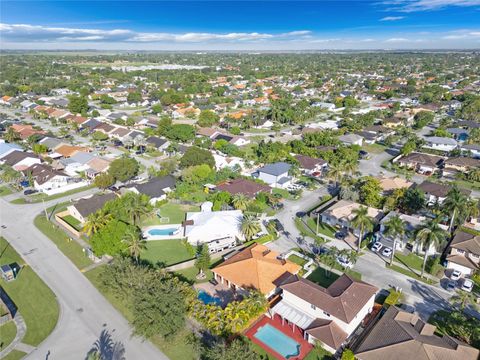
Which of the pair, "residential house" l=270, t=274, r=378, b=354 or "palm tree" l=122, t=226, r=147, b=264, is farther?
"palm tree" l=122, t=226, r=147, b=264

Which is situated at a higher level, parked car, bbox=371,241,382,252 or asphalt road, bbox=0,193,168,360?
parked car, bbox=371,241,382,252

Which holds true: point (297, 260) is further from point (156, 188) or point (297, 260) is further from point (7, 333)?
point (7, 333)

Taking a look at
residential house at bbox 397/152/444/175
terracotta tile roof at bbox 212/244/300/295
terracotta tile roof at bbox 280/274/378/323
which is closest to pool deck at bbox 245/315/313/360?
terracotta tile roof at bbox 212/244/300/295

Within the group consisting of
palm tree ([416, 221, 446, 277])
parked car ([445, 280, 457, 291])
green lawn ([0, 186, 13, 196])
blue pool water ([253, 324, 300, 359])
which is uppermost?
palm tree ([416, 221, 446, 277])

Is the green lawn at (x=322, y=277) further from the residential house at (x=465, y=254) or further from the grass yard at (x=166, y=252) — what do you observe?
the grass yard at (x=166, y=252)

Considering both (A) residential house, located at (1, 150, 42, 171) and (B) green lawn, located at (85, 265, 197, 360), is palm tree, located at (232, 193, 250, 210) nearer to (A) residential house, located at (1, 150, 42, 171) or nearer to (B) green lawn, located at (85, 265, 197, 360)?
(B) green lawn, located at (85, 265, 197, 360)

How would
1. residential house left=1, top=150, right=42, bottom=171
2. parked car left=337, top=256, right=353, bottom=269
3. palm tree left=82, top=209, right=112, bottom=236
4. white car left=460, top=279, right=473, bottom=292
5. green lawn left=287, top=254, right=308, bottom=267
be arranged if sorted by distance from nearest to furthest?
1. white car left=460, top=279, right=473, bottom=292
2. parked car left=337, top=256, right=353, bottom=269
3. green lawn left=287, top=254, right=308, bottom=267
4. palm tree left=82, top=209, right=112, bottom=236
5. residential house left=1, top=150, right=42, bottom=171
